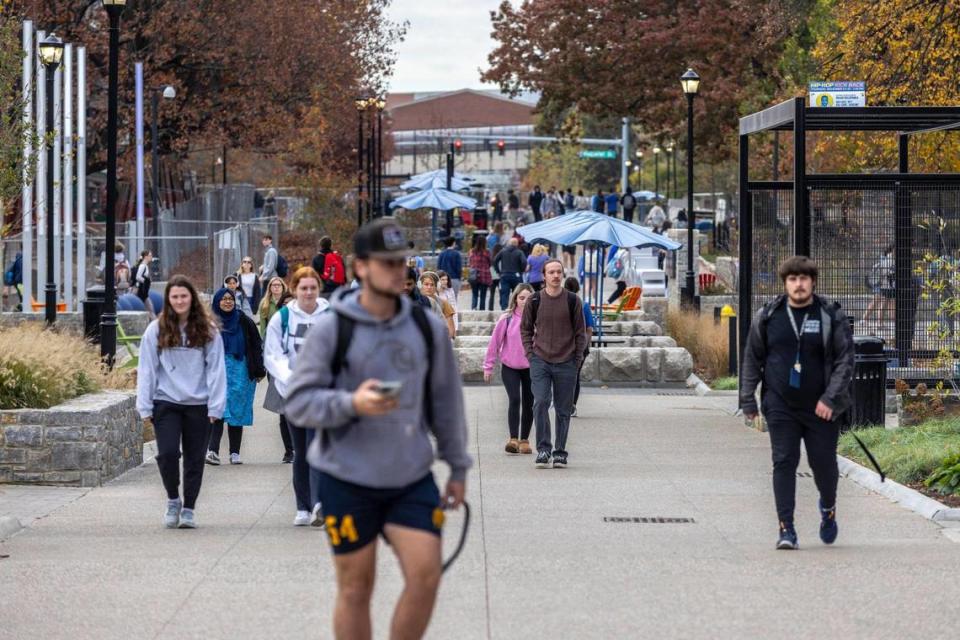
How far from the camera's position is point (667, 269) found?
48094mm

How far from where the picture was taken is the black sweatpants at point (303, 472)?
10195 mm

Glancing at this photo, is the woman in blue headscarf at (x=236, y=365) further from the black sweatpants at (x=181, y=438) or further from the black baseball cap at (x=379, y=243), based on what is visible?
the black baseball cap at (x=379, y=243)

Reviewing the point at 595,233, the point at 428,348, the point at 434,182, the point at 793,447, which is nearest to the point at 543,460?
the point at 793,447

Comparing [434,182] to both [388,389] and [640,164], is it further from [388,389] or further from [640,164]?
[640,164]

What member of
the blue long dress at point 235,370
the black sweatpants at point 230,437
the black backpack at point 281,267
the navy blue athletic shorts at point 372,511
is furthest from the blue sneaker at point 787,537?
the black backpack at point 281,267

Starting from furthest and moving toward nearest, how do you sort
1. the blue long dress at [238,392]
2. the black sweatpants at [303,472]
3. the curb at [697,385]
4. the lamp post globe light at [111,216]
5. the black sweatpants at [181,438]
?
the curb at [697,385]
the lamp post globe light at [111,216]
the blue long dress at [238,392]
the black sweatpants at [181,438]
the black sweatpants at [303,472]

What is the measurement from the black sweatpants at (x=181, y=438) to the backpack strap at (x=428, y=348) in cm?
485

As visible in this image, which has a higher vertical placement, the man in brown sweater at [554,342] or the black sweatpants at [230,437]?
the man in brown sweater at [554,342]

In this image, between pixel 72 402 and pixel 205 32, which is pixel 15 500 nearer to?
pixel 72 402

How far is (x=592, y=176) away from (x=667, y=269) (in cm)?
6001

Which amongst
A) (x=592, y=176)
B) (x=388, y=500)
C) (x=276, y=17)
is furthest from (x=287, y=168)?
(x=388, y=500)

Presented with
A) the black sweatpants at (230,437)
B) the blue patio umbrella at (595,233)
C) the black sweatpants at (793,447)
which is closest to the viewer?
the black sweatpants at (793,447)

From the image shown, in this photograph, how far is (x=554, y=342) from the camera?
44.9 ft

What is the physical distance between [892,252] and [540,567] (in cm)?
912
